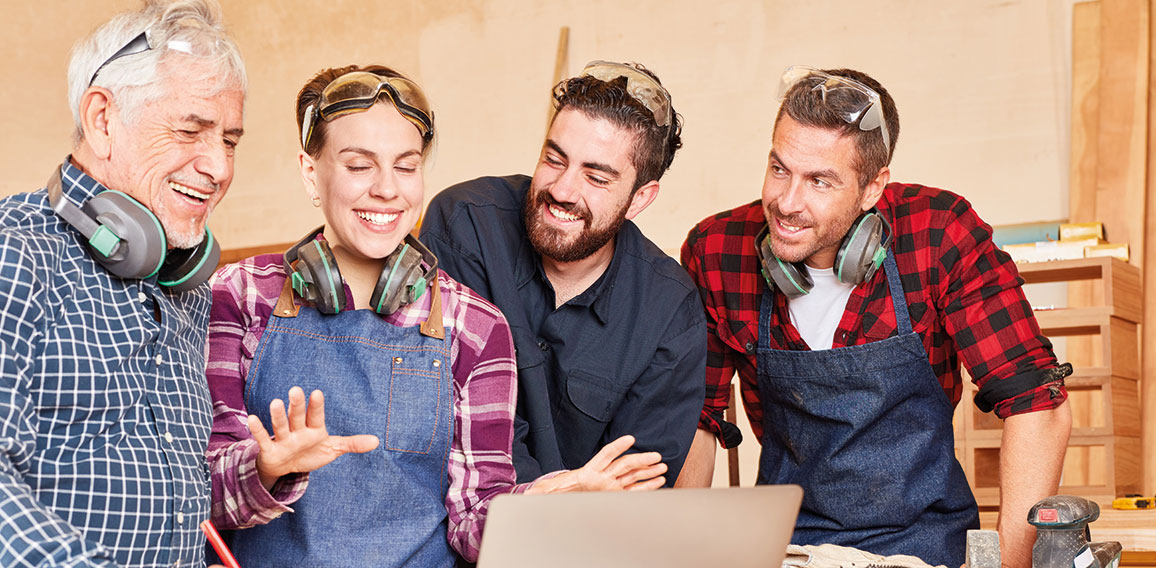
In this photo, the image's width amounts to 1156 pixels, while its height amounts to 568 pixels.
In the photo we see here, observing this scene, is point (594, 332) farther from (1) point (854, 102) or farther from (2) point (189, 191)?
(2) point (189, 191)

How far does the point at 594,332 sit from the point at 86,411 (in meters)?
1.32

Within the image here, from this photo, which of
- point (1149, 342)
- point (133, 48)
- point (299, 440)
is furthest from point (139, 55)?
point (1149, 342)

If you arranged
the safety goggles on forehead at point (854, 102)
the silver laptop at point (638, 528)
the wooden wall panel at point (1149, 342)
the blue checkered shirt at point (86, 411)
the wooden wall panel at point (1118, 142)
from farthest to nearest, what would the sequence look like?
the wooden wall panel at point (1118, 142), the wooden wall panel at point (1149, 342), the safety goggles on forehead at point (854, 102), the blue checkered shirt at point (86, 411), the silver laptop at point (638, 528)

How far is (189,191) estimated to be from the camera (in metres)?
1.67

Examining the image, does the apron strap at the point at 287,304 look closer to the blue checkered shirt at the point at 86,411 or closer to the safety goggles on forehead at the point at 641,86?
the blue checkered shirt at the point at 86,411

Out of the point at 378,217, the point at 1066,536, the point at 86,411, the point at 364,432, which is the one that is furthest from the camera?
the point at 378,217

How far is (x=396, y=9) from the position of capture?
6.39 metres

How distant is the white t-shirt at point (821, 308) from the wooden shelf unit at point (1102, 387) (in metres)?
1.00

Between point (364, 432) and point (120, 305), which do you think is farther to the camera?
point (364, 432)

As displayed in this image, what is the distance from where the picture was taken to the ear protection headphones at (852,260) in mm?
2492

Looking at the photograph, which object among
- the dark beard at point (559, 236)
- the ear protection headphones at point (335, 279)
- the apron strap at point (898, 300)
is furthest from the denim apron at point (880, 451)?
the ear protection headphones at point (335, 279)

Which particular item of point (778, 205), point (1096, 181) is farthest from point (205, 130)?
point (1096, 181)

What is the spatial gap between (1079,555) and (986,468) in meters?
1.95

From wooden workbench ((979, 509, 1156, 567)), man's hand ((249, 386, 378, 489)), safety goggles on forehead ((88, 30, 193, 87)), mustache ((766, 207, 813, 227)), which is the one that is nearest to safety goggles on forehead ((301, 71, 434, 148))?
safety goggles on forehead ((88, 30, 193, 87))
